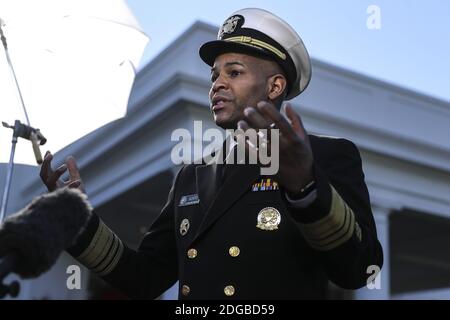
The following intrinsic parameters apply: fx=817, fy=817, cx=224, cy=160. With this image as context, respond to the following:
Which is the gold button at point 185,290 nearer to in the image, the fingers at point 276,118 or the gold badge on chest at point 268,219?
the gold badge on chest at point 268,219

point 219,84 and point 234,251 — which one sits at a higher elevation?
point 219,84

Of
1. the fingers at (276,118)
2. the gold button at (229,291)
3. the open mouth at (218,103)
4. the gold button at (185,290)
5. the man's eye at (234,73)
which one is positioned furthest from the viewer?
the man's eye at (234,73)

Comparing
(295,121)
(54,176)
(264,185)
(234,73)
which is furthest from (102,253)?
(295,121)

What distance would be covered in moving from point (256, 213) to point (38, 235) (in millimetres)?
1119

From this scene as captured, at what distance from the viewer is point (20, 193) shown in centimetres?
2241

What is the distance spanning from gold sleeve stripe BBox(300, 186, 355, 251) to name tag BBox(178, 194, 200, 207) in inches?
28.8

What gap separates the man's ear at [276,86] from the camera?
9.99ft

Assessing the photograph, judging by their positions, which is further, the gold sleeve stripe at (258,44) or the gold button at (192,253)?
the gold sleeve stripe at (258,44)

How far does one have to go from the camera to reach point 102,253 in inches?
119

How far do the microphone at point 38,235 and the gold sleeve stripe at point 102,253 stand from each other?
109cm

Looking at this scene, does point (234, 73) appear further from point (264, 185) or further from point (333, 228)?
point (333, 228)

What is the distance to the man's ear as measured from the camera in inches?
120

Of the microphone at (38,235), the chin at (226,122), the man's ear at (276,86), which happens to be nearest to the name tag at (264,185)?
the chin at (226,122)

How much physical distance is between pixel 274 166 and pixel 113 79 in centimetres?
135
